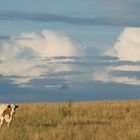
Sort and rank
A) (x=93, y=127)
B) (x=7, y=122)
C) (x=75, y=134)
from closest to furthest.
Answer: (x=75, y=134) → (x=93, y=127) → (x=7, y=122)

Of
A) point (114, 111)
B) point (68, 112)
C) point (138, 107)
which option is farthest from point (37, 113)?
point (138, 107)

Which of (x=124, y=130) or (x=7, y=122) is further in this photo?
(x=7, y=122)

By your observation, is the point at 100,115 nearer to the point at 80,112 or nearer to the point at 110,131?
the point at 80,112

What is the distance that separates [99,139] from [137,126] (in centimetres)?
441

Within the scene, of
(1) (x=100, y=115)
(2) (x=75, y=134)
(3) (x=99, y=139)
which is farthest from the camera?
(1) (x=100, y=115)

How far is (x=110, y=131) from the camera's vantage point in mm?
21984

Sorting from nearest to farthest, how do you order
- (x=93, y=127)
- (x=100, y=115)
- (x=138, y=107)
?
1. (x=93, y=127)
2. (x=100, y=115)
3. (x=138, y=107)

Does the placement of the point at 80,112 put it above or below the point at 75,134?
above

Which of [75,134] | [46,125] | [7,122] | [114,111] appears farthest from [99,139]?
[114,111]

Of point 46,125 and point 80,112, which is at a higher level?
point 80,112

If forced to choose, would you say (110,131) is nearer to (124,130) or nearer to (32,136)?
(124,130)

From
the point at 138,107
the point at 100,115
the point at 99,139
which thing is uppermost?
the point at 138,107

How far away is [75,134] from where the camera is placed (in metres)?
21.2

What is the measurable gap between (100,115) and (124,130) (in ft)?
33.6
